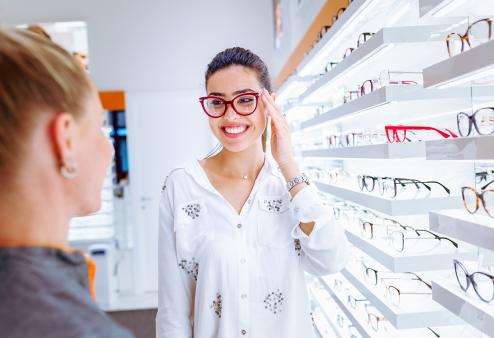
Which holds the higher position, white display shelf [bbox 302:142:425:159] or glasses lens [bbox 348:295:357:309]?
white display shelf [bbox 302:142:425:159]

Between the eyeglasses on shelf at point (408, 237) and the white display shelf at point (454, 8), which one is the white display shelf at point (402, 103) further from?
the eyeglasses on shelf at point (408, 237)

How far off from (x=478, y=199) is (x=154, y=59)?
5.87 m

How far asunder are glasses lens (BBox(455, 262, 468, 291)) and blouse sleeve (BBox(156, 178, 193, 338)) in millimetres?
886

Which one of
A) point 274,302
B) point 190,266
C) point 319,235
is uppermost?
point 319,235

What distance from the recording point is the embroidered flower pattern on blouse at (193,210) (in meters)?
1.63

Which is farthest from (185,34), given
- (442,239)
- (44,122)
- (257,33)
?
(44,122)

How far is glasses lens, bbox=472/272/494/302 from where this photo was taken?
0.97m

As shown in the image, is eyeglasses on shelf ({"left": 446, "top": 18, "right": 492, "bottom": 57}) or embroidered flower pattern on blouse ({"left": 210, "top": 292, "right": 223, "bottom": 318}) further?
embroidered flower pattern on blouse ({"left": 210, "top": 292, "right": 223, "bottom": 318})

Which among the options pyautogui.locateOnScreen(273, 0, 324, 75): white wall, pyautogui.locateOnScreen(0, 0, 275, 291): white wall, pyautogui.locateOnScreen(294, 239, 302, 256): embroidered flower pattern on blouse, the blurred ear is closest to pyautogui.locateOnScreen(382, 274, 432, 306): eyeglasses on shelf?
pyautogui.locateOnScreen(294, 239, 302, 256): embroidered flower pattern on blouse

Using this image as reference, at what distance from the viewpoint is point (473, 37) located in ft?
3.10

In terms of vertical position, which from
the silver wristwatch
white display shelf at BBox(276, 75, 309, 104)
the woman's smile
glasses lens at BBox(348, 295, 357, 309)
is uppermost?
white display shelf at BBox(276, 75, 309, 104)

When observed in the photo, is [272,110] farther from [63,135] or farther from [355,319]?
[63,135]

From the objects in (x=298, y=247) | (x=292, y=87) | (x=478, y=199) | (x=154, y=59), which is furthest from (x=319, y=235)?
(x=154, y=59)

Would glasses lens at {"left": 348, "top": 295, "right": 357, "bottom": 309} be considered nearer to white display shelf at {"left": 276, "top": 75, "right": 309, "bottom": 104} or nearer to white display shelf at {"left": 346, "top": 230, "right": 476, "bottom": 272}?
white display shelf at {"left": 346, "top": 230, "right": 476, "bottom": 272}
